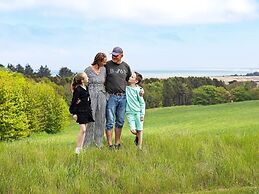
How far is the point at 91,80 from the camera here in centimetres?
988

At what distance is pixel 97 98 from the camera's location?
9.97m

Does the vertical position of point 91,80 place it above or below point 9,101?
above

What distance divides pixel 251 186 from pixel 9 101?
41.0m

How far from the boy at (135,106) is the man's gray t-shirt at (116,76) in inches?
5.1

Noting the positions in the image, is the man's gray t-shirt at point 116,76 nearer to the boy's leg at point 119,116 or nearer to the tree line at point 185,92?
the boy's leg at point 119,116

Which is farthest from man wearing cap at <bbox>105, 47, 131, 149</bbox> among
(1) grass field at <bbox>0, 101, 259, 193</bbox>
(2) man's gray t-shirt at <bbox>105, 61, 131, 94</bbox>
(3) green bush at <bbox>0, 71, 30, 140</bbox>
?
(3) green bush at <bbox>0, 71, 30, 140</bbox>

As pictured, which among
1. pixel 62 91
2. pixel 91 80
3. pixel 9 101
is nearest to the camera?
pixel 91 80

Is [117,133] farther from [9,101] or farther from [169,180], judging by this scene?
[9,101]

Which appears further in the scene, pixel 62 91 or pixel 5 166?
pixel 62 91

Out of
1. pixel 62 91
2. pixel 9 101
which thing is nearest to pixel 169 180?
pixel 9 101

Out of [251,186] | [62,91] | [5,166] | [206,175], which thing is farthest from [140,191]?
[62,91]

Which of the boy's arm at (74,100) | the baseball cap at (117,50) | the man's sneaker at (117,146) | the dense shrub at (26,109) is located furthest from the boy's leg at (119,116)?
the dense shrub at (26,109)

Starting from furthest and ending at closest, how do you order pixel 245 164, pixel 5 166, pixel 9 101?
pixel 9 101, pixel 245 164, pixel 5 166

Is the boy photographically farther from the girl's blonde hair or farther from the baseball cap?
the girl's blonde hair
